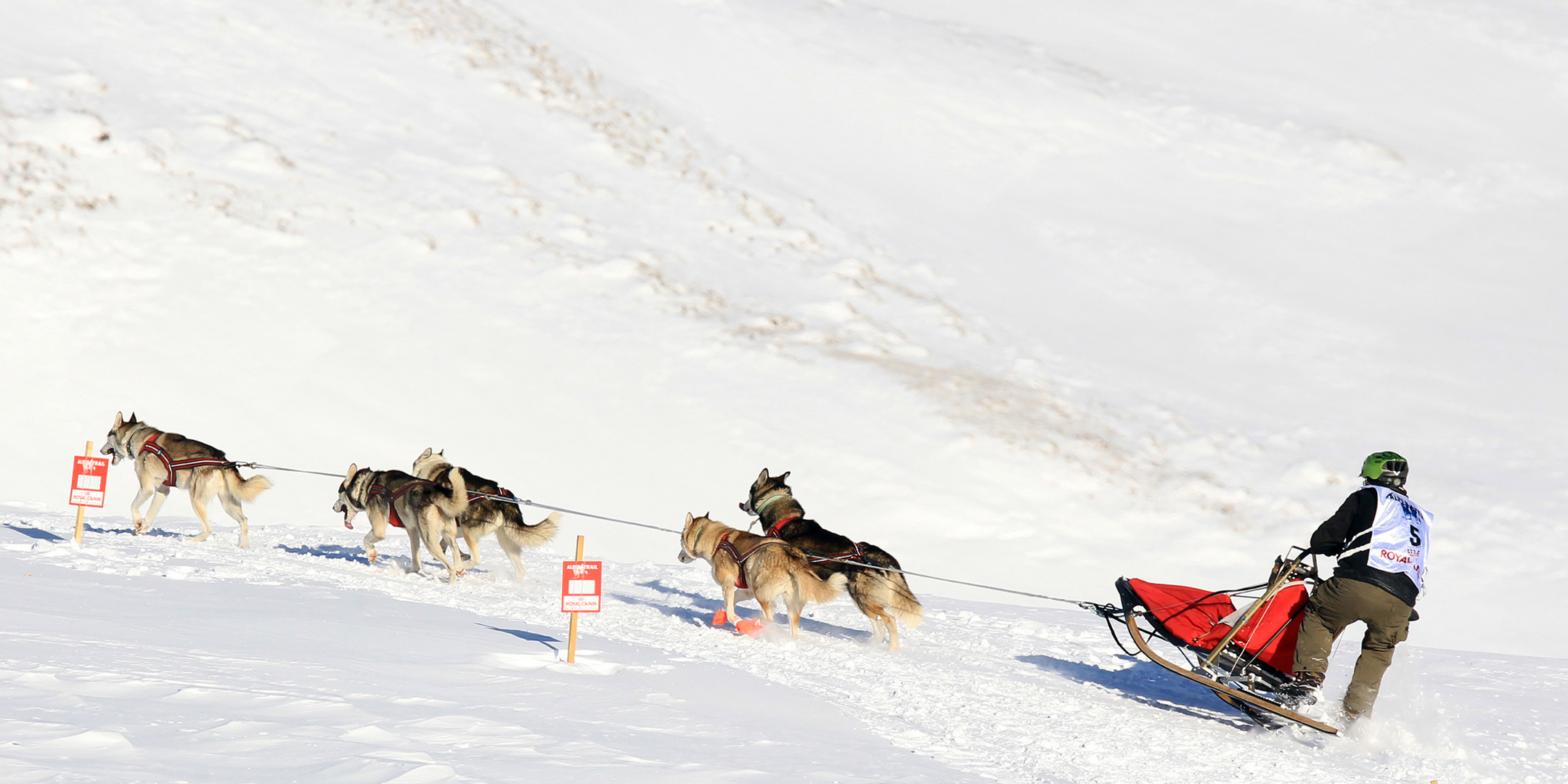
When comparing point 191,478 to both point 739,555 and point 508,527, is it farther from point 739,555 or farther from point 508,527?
point 739,555

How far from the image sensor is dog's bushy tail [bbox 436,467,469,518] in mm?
9188

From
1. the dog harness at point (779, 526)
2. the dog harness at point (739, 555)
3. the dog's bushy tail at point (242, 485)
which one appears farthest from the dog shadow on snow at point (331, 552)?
the dog harness at point (779, 526)

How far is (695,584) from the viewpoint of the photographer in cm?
1041

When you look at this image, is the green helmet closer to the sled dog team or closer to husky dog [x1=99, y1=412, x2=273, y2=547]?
the sled dog team

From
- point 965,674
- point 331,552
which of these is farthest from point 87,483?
point 965,674

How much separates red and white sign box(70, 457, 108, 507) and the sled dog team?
3.40 ft

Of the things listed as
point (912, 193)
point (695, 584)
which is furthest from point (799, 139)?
point (695, 584)

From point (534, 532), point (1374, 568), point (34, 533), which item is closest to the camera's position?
point (1374, 568)

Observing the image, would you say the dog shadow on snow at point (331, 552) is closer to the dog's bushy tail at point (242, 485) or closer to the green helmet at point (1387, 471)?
the dog's bushy tail at point (242, 485)

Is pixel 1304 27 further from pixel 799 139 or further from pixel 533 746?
pixel 533 746

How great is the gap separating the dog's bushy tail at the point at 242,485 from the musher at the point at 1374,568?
8749 mm

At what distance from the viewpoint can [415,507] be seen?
31.3 feet

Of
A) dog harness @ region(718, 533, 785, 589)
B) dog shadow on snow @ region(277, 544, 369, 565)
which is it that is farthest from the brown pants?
dog shadow on snow @ region(277, 544, 369, 565)

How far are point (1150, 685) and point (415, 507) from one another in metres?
6.05
